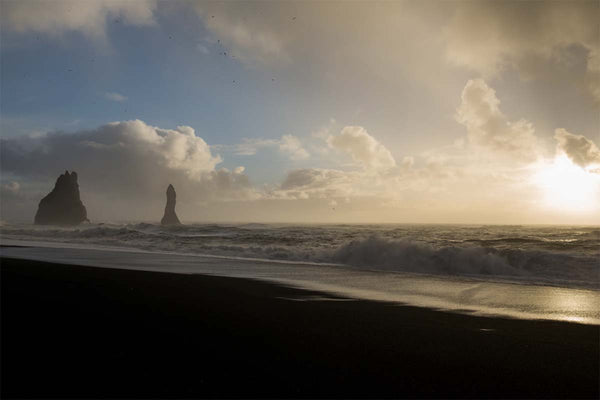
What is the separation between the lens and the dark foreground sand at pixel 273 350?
3.22 metres

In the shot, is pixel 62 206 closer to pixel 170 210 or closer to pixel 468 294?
pixel 170 210

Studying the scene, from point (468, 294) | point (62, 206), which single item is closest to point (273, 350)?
point (468, 294)

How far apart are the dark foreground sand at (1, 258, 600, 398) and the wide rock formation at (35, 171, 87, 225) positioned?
120m

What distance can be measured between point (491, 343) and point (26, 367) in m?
5.51

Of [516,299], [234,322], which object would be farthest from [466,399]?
[516,299]

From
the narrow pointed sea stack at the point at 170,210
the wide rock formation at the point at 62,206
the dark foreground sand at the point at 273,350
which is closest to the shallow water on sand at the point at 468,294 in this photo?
the dark foreground sand at the point at 273,350

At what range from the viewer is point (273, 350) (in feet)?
13.6

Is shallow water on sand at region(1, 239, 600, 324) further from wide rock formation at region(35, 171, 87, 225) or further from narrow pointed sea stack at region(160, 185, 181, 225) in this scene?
wide rock formation at region(35, 171, 87, 225)

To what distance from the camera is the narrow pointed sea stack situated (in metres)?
112

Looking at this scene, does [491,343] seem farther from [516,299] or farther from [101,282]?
[101,282]

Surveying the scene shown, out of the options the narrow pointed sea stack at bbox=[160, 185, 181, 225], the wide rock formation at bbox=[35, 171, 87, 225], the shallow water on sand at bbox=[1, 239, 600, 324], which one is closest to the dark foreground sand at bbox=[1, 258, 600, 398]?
the shallow water on sand at bbox=[1, 239, 600, 324]

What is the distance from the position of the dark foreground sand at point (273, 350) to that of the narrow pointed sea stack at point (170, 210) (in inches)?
4358

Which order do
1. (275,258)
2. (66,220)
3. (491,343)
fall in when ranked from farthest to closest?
1. (66,220)
2. (275,258)
3. (491,343)

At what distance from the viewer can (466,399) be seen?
3.15m
